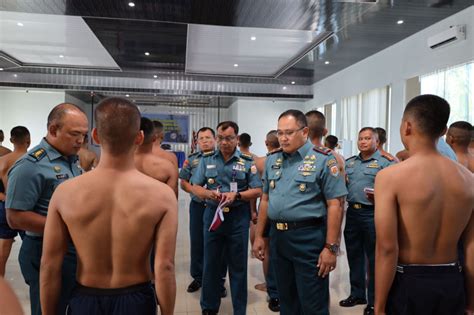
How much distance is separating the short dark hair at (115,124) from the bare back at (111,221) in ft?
0.34

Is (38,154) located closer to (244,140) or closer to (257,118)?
(244,140)

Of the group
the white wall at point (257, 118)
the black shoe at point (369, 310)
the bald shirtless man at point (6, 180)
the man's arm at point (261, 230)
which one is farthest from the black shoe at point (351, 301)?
the white wall at point (257, 118)

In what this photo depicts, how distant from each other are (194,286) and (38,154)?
237cm

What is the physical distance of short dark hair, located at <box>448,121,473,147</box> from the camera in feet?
10.9

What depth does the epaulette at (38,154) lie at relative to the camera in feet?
6.15

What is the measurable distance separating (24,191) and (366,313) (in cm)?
292

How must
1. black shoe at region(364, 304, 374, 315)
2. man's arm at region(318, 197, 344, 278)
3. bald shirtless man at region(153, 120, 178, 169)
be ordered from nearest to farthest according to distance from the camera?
man's arm at region(318, 197, 344, 278)
black shoe at region(364, 304, 374, 315)
bald shirtless man at region(153, 120, 178, 169)

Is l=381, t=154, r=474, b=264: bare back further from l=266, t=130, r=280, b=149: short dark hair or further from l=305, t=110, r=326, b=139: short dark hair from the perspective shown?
l=266, t=130, r=280, b=149: short dark hair

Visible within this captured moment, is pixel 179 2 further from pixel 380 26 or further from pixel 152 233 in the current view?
pixel 152 233

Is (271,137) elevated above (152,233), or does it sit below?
above

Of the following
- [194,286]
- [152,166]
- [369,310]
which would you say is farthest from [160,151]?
[369,310]

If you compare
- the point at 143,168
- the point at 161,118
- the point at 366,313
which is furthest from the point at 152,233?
the point at 161,118

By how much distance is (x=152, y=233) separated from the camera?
4.37 feet

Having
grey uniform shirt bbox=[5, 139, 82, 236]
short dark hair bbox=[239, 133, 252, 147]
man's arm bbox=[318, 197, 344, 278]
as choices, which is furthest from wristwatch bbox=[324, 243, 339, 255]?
short dark hair bbox=[239, 133, 252, 147]
